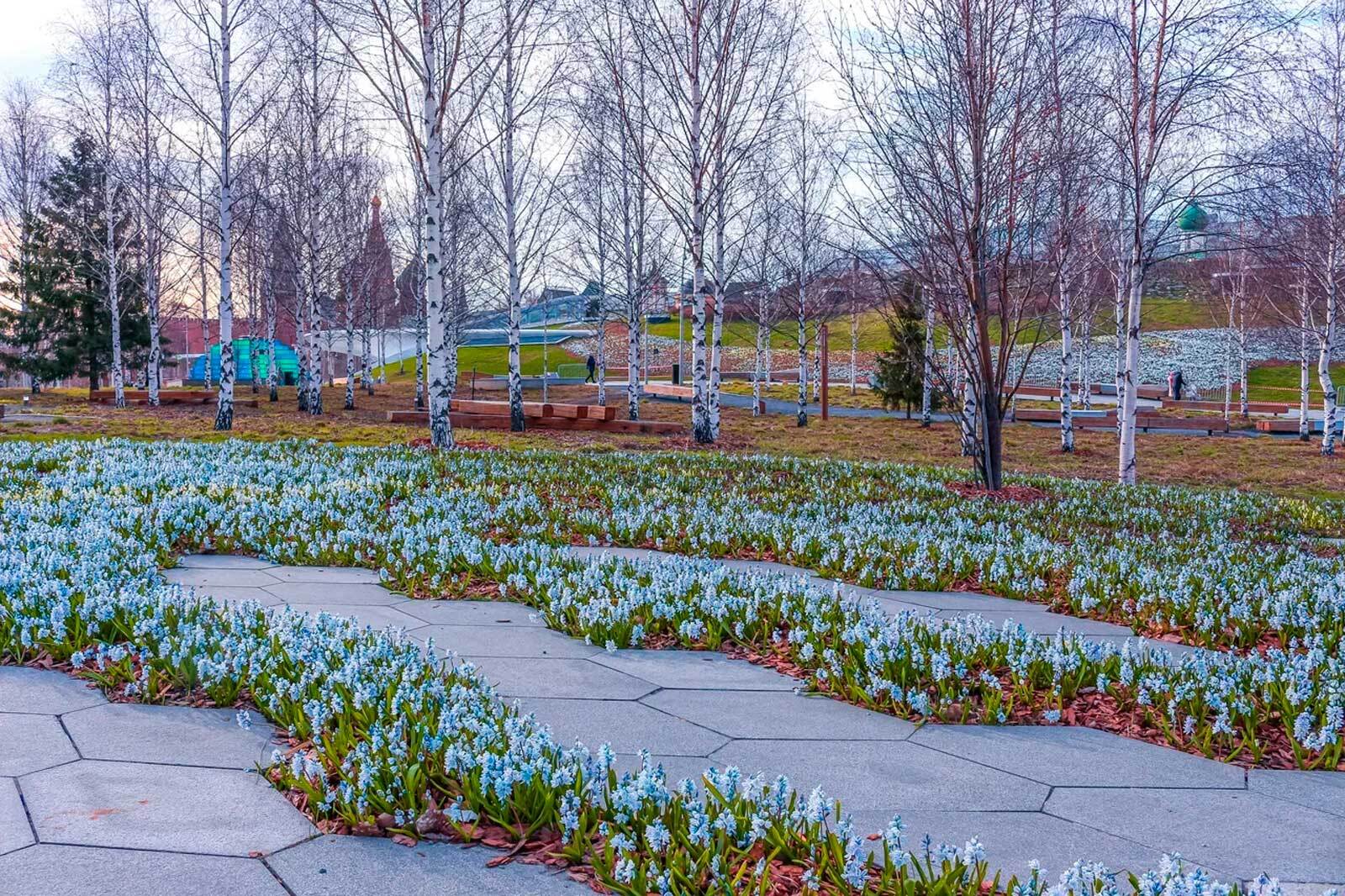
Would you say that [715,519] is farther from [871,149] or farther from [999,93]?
[999,93]

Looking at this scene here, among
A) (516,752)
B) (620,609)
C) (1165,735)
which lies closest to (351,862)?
(516,752)

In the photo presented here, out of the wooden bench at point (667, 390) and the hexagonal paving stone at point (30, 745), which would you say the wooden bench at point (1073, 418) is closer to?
the wooden bench at point (667, 390)

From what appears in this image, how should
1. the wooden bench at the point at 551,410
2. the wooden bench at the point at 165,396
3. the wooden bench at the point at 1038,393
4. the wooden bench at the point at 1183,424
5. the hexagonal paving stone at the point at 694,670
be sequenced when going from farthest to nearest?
the wooden bench at the point at 1038,393 < the wooden bench at the point at 165,396 < the wooden bench at the point at 1183,424 < the wooden bench at the point at 551,410 < the hexagonal paving stone at the point at 694,670

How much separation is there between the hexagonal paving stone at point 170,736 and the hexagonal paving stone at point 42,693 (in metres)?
0.11

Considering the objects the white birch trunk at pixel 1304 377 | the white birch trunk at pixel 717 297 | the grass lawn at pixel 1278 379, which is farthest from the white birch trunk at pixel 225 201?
the grass lawn at pixel 1278 379

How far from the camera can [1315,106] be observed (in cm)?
2345

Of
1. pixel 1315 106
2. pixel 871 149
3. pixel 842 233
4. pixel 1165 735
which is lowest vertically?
Answer: pixel 1165 735

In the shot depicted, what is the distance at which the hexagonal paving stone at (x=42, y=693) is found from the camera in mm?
3463

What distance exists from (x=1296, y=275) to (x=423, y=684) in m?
30.6

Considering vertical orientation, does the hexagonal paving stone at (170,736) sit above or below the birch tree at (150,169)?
below

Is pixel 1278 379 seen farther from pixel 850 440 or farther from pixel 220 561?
pixel 220 561

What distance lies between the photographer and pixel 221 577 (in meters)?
5.64

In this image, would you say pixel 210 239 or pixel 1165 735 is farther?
pixel 210 239

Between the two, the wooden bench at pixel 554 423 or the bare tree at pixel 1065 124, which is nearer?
the bare tree at pixel 1065 124
